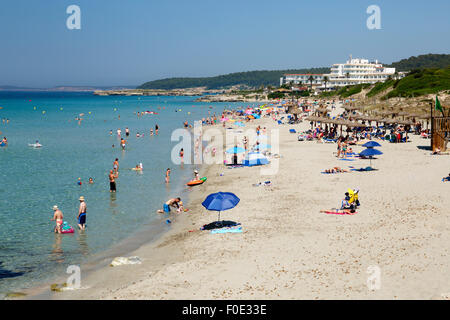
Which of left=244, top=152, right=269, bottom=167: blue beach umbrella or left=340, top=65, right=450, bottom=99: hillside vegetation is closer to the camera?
left=244, top=152, right=269, bottom=167: blue beach umbrella

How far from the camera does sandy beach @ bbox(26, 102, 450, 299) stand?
9.59 meters

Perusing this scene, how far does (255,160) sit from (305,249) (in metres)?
14.9

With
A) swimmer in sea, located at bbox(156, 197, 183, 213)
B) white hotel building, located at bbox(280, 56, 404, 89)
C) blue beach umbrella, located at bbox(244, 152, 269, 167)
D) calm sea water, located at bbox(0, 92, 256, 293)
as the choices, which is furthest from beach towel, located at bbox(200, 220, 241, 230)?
white hotel building, located at bbox(280, 56, 404, 89)

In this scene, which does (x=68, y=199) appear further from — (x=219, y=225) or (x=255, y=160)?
(x=255, y=160)

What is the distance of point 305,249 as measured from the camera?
476 inches

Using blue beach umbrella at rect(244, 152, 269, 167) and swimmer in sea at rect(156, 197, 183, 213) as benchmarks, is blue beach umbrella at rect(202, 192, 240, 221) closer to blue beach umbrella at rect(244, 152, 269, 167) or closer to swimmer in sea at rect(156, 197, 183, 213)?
swimmer in sea at rect(156, 197, 183, 213)

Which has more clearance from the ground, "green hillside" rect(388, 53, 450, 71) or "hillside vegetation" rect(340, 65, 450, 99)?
"green hillside" rect(388, 53, 450, 71)

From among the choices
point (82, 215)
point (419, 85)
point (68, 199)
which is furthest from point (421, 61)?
point (82, 215)

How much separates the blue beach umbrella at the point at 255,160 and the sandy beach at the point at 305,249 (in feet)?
17.1

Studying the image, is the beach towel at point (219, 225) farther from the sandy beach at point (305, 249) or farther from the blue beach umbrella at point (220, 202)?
the blue beach umbrella at point (220, 202)

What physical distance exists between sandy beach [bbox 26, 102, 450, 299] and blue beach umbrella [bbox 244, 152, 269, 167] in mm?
5206

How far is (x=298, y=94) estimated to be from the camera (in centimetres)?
14200
